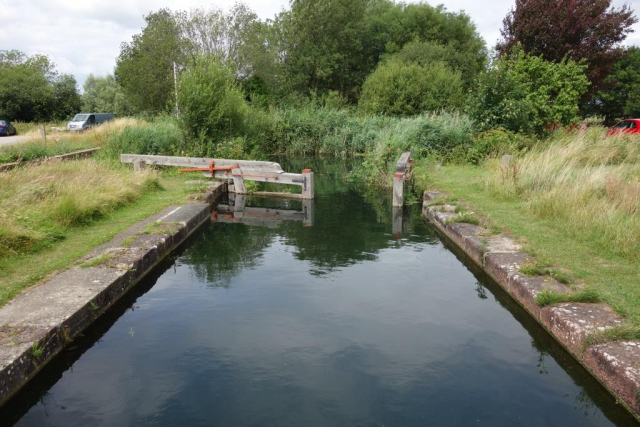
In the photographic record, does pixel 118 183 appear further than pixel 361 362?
Yes

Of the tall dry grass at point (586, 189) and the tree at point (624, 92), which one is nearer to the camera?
the tall dry grass at point (586, 189)

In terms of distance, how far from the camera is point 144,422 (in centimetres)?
360

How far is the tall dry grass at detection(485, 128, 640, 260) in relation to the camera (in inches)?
258

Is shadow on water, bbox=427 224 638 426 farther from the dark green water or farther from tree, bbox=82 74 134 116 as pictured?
tree, bbox=82 74 134 116

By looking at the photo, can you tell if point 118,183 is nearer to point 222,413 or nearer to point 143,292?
point 143,292

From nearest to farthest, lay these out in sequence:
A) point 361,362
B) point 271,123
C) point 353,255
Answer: point 361,362, point 353,255, point 271,123

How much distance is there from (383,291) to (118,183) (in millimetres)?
6232

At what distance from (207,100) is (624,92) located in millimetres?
34498

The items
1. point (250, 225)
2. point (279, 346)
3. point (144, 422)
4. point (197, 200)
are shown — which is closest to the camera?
point (144, 422)

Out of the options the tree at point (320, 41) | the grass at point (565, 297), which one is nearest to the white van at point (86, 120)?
the tree at point (320, 41)

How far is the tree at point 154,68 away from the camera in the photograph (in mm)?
33094

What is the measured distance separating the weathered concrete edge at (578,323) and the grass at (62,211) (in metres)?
5.13

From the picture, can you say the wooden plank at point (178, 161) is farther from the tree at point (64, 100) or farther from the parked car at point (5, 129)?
the tree at point (64, 100)

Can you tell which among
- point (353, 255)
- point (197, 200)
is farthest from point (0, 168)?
point (353, 255)
